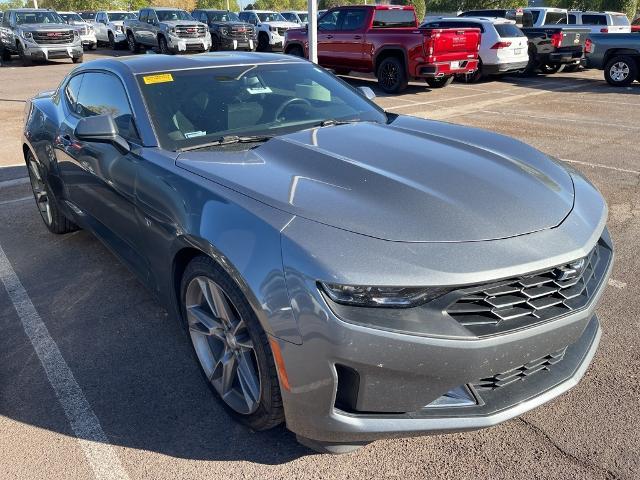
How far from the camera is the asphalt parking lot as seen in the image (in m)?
2.35

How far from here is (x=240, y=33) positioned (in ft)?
74.5

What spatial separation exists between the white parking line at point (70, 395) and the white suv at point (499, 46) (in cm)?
1341

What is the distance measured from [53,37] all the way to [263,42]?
8.39 metres

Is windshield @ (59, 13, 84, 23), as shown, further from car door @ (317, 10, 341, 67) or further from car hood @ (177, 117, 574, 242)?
car hood @ (177, 117, 574, 242)

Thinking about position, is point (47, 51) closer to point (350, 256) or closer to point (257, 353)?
point (257, 353)

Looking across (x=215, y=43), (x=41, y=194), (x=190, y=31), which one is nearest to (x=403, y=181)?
(x=41, y=194)

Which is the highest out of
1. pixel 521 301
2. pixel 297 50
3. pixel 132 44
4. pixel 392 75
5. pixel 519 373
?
pixel 521 301

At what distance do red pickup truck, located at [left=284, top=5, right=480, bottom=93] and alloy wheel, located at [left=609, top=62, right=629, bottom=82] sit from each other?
12.9 feet

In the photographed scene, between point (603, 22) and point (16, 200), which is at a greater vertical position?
point (603, 22)

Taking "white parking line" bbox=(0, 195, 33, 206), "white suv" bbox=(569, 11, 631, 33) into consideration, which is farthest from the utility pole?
"white suv" bbox=(569, 11, 631, 33)

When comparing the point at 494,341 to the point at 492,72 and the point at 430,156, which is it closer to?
the point at 430,156

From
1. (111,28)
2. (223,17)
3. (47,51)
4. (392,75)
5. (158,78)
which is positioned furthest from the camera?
(111,28)

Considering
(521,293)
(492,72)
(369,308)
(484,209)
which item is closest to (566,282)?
(521,293)

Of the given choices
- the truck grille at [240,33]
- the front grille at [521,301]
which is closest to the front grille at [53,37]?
the truck grille at [240,33]
